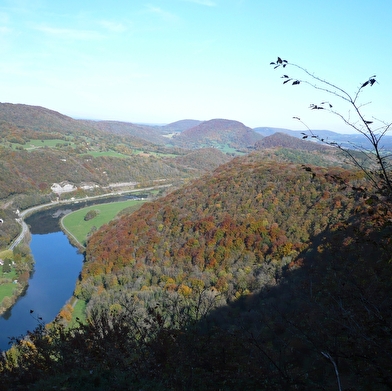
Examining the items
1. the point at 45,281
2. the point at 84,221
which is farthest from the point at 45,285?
the point at 84,221

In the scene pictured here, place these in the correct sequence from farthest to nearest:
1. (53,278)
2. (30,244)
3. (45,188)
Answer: (45,188), (30,244), (53,278)

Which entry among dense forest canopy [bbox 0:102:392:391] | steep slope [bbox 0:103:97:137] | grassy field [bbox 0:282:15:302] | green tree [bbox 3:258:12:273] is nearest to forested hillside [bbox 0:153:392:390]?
dense forest canopy [bbox 0:102:392:391]

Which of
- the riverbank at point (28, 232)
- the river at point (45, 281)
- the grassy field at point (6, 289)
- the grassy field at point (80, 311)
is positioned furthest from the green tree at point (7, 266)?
the grassy field at point (80, 311)

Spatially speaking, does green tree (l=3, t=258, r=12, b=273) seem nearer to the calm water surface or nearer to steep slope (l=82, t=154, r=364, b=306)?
the calm water surface

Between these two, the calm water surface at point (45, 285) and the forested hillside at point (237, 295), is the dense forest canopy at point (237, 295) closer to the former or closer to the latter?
the forested hillside at point (237, 295)

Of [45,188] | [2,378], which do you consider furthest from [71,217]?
[2,378]

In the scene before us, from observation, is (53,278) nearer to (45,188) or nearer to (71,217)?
(71,217)
